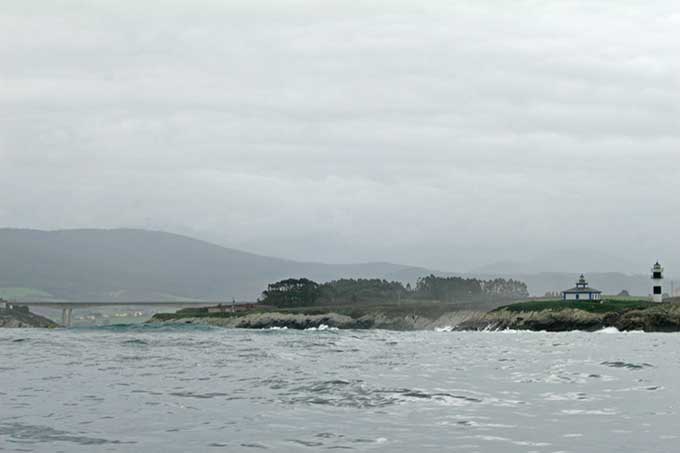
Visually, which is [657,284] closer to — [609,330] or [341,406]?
[609,330]

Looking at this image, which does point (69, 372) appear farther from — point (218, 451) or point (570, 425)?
point (570, 425)

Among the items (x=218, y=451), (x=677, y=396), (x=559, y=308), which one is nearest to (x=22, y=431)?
(x=218, y=451)

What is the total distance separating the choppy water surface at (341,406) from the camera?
23.6 m

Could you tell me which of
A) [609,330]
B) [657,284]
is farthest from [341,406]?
[657,284]

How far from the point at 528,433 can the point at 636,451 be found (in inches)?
143

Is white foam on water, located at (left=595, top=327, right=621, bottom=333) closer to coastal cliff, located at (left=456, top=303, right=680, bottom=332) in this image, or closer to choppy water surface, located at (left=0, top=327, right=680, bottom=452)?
coastal cliff, located at (left=456, top=303, right=680, bottom=332)

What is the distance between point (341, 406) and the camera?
3108cm

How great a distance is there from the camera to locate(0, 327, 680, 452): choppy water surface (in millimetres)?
23578

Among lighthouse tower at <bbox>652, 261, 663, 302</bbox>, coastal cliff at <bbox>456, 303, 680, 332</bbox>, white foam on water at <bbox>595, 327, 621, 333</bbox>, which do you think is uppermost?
lighthouse tower at <bbox>652, 261, 663, 302</bbox>

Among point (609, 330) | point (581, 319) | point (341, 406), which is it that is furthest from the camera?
point (581, 319)

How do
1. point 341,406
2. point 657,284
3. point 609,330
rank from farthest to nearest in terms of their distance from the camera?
point 657,284, point 609,330, point 341,406

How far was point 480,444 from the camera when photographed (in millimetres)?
22984

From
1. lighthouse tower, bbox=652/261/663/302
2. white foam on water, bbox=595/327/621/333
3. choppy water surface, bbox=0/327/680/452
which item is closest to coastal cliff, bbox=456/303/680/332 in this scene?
white foam on water, bbox=595/327/621/333

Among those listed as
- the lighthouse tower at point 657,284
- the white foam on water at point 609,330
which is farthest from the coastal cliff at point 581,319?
the lighthouse tower at point 657,284
